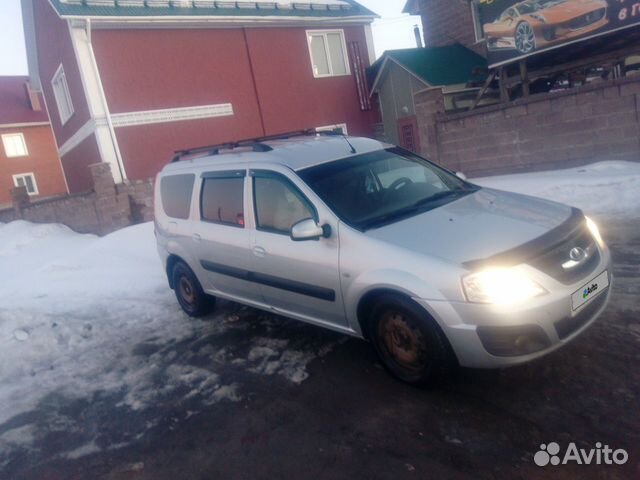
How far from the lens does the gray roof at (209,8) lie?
1463 cm

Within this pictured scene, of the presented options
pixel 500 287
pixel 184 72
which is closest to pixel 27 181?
pixel 184 72

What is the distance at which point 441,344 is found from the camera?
3.57 metres

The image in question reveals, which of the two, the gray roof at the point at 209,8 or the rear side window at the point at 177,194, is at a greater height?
the gray roof at the point at 209,8

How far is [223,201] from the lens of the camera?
5410 millimetres

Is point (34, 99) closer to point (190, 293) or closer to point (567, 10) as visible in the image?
point (567, 10)

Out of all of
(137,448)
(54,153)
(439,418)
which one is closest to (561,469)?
(439,418)

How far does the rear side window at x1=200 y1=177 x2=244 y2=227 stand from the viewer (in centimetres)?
516

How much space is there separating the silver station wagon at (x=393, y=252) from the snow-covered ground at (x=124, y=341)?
0.50 m

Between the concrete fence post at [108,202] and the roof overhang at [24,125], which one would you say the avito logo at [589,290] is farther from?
the roof overhang at [24,125]

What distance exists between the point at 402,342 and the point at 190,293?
320 cm

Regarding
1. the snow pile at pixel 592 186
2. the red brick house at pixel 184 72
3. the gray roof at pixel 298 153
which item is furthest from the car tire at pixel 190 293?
the red brick house at pixel 184 72

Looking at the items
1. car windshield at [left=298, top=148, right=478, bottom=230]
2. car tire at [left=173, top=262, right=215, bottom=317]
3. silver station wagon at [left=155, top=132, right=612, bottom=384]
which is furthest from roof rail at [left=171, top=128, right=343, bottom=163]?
car tire at [left=173, top=262, right=215, bottom=317]

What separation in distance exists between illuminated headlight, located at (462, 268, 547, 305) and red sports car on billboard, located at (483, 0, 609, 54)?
35.9 ft

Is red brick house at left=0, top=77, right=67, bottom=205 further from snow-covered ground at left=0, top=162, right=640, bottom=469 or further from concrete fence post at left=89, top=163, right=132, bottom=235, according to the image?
snow-covered ground at left=0, top=162, right=640, bottom=469
